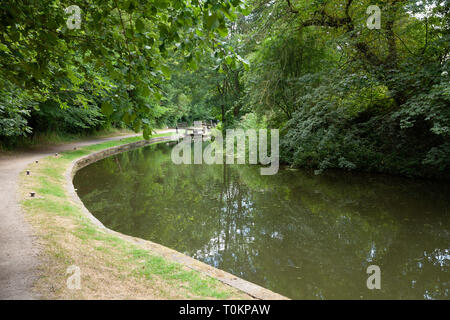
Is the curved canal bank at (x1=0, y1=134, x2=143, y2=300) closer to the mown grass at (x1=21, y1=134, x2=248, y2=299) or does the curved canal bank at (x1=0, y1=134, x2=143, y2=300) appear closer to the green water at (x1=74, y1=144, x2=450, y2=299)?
the mown grass at (x1=21, y1=134, x2=248, y2=299)

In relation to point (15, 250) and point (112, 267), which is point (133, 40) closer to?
point (112, 267)

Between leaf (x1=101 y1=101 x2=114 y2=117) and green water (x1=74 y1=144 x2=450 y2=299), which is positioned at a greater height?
leaf (x1=101 y1=101 x2=114 y2=117)

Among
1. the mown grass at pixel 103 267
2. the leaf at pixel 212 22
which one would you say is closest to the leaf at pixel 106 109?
the leaf at pixel 212 22

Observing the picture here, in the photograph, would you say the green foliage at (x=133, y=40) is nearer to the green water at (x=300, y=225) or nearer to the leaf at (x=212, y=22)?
the leaf at (x=212, y=22)

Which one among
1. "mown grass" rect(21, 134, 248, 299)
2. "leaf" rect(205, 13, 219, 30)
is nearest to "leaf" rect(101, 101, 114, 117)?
"leaf" rect(205, 13, 219, 30)

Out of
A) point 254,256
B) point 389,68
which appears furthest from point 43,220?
point 389,68

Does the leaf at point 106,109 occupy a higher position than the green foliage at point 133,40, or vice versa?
the green foliage at point 133,40

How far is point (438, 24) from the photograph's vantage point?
8336mm

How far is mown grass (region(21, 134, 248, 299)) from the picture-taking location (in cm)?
285

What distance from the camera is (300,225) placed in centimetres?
608

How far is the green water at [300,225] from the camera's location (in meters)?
4.00

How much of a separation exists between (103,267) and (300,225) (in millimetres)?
4150
